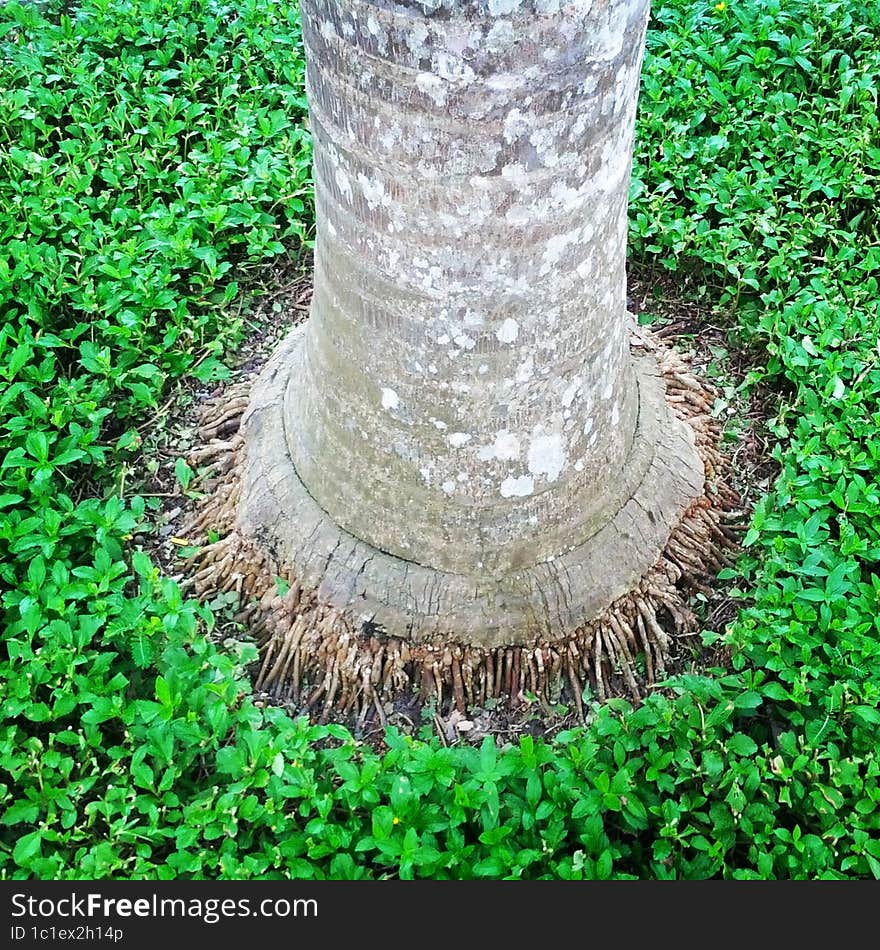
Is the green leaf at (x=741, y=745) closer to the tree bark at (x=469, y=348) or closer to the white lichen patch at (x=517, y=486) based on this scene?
the tree bark at (x=469, y=348)

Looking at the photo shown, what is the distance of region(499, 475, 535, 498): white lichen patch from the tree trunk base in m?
0.23

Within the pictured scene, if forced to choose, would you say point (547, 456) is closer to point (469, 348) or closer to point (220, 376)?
point (469, 348)

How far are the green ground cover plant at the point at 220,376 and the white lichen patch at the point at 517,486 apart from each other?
0.59 meters

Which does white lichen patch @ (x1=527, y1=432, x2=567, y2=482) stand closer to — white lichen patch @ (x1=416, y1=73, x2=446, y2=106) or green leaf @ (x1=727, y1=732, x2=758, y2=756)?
green leaf @ (x1=727, y1=732, x2=758, y2=756)

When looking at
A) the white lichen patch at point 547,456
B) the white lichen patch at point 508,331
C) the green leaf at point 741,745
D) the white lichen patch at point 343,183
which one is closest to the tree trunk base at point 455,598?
the white lichen patch at point 547,456

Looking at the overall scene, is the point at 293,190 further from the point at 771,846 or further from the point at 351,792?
the point at 771,846

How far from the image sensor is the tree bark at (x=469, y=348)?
198cm

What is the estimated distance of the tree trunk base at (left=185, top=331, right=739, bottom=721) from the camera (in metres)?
2.75

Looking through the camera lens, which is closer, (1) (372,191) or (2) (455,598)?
(1) (372,191)

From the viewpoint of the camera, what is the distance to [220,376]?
11.5 feet

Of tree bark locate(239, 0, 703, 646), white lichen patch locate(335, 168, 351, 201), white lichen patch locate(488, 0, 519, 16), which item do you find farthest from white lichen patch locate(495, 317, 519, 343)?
white lichen patch locate(488, 0, 519, 16)

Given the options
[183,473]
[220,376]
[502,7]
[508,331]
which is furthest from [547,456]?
[220,376]

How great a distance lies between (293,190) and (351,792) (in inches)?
93.5

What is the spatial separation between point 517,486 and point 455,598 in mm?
348
